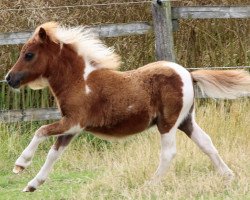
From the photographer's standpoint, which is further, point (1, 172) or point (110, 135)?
point (1, 172)

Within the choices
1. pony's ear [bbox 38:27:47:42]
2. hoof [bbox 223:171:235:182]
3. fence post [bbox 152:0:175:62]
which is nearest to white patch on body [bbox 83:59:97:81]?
pony's ear [bbox 38:27:47:42]

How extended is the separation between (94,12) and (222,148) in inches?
165

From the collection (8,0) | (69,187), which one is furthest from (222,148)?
(8,0)

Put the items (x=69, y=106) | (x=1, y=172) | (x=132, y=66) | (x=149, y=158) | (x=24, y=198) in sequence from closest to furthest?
(x=69, y=106), (x=24, y=198), (x=149, y=158), (x=1, y=172), (x=132, y=66)

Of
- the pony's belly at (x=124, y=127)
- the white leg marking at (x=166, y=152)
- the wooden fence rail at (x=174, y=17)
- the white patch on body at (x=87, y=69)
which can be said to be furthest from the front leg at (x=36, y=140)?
the wooden fence rail at (x=174, y=17)

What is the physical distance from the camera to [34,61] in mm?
7637

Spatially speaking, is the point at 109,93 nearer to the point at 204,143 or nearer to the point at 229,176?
the point at 204,143

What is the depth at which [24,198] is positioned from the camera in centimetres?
801

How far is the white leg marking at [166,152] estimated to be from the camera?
775 centimetres

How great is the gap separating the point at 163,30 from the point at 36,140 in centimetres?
348

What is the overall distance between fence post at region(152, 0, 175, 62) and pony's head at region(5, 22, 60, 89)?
9.23ft

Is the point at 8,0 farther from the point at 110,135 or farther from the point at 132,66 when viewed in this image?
the point at 110,135

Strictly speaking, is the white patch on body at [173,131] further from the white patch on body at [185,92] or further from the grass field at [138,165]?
the grass field at [138,165]

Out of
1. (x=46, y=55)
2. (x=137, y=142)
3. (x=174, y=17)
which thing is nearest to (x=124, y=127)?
(x=46, y=55)
